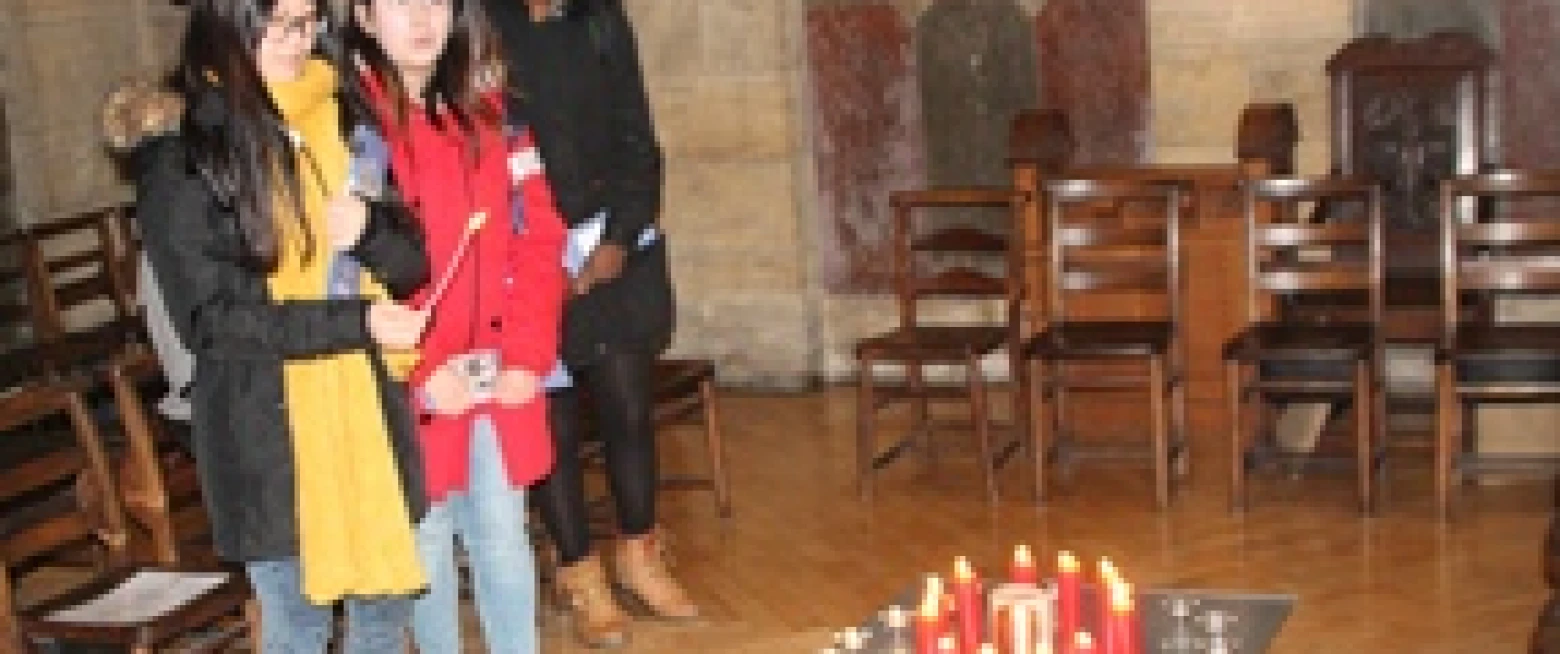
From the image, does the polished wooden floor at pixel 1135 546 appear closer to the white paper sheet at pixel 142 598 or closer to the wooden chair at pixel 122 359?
the wooden chair at pixel 122 359

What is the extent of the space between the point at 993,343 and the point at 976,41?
184 centimetres

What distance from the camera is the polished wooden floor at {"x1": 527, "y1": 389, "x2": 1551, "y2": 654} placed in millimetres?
5871

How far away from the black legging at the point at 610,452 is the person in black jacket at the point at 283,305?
58.9 inches

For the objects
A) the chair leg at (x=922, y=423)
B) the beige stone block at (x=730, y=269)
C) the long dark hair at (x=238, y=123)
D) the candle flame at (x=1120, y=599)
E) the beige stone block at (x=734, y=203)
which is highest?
the long dark hair at (x=238, y=123)

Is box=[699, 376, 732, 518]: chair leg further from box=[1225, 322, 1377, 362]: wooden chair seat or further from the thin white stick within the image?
the thin white stick

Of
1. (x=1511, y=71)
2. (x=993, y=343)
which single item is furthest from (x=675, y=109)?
(x=1511, y=71)

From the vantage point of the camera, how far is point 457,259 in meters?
4.37

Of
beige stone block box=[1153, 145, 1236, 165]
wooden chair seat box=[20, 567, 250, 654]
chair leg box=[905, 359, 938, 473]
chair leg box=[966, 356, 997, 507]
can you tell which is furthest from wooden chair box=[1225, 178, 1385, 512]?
wooden chair seat box=[20, 567, 250, 654]

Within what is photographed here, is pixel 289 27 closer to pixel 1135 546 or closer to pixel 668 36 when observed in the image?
pixel 1135 546

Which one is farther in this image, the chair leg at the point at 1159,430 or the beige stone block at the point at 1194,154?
the beige stone block at the point at 1194,154

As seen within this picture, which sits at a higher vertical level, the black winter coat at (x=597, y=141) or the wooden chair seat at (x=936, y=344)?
the black winter coat at (x=597, y=141)

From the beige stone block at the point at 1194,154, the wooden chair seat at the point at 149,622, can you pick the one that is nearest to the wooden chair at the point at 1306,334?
the beige stone block at the point at 1194,154

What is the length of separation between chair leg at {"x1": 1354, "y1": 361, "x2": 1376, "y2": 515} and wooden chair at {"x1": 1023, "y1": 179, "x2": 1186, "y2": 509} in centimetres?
53

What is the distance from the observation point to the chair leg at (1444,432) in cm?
654
